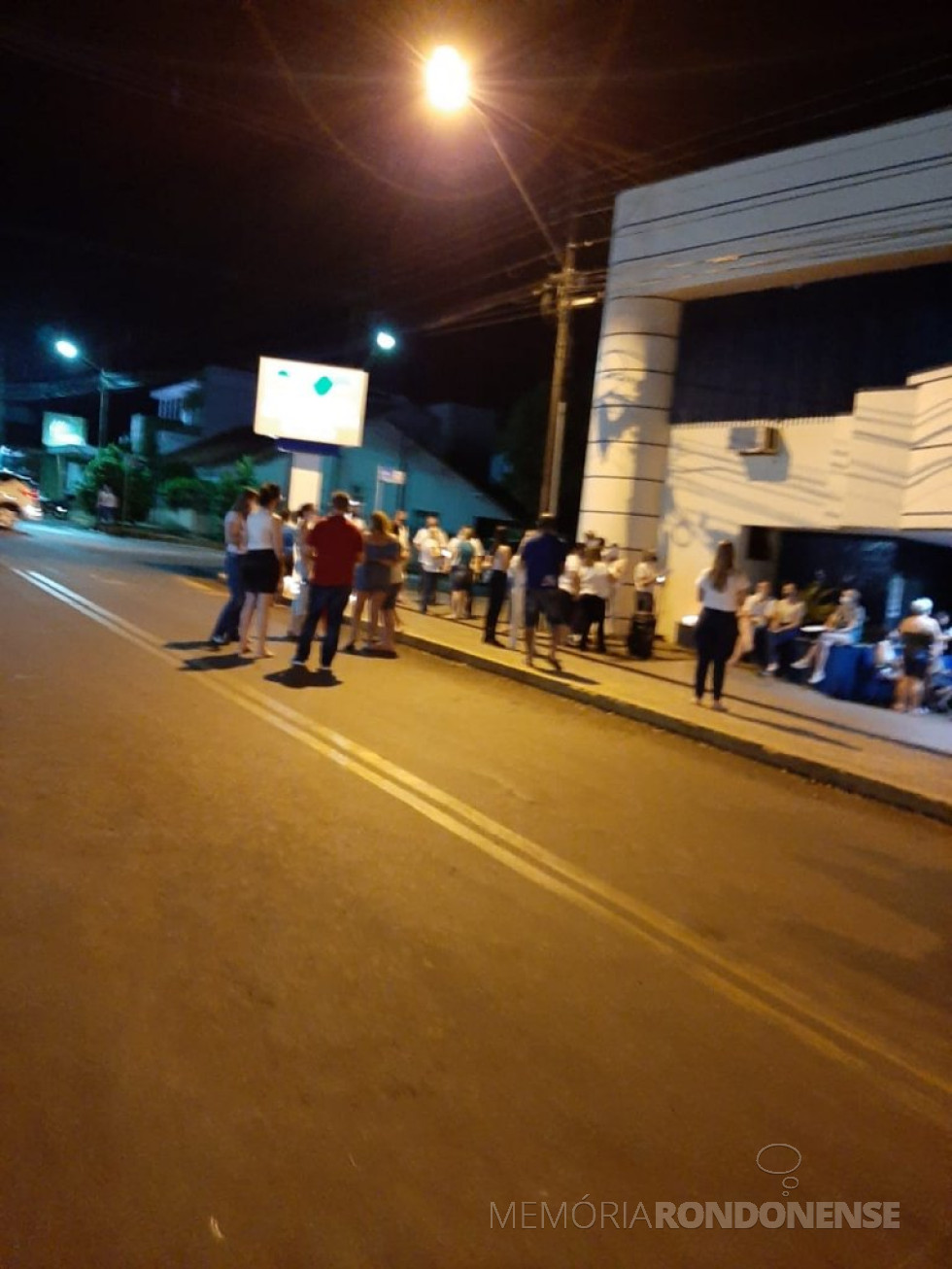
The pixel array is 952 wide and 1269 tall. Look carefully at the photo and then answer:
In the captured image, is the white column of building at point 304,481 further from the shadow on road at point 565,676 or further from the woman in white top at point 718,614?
the woman in white top at point 718,614

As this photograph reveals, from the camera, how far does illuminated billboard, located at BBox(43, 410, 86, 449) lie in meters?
65.2

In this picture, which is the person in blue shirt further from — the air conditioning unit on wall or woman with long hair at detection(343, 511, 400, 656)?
the air conditioning unit on wall

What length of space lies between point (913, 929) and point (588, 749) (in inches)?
159

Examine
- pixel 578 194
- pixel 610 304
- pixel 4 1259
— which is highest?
pixel 578 194

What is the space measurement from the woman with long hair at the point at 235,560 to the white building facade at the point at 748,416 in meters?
7.67

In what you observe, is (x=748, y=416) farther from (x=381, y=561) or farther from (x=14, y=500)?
(x=14, y=500)

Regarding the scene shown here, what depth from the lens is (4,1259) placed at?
279 cm

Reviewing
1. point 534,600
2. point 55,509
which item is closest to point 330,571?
point 534,600

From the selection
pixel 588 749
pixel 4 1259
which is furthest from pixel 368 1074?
pixel 588 749

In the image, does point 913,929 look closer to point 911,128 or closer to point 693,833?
point 693,833

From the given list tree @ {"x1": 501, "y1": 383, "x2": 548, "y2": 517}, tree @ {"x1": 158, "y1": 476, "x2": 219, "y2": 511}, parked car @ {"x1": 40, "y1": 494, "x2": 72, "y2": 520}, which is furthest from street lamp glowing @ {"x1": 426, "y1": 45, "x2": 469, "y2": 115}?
parked car @ {"x1": 40, "y1": 494, "x2": 72, "y2": 520}

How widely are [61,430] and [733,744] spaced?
62485 millimetres

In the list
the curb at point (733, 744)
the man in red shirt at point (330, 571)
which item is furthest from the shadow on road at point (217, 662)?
the curb at point (733, 744)

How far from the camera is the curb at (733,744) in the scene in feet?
28.4
